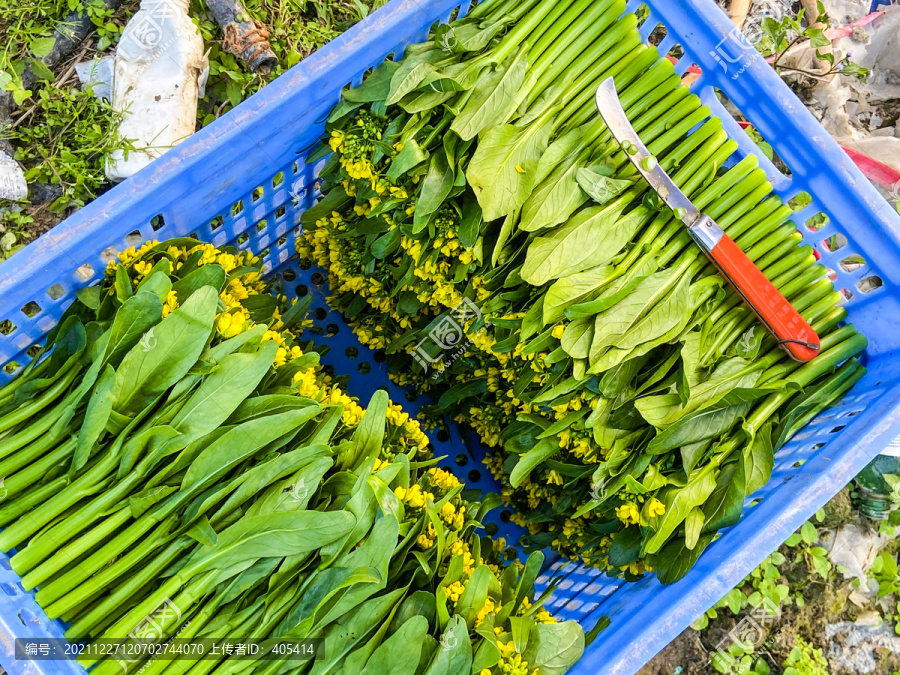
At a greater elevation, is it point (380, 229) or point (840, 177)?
point (380, 229)

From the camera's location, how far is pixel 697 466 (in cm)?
113

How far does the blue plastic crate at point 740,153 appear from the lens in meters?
1.03

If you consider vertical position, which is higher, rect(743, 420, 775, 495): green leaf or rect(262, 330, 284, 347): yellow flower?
rect(262, 330, 284, 347): yellow flower

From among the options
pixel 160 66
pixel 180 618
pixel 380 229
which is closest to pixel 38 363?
pixel 180 618

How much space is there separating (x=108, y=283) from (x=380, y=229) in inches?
17.8

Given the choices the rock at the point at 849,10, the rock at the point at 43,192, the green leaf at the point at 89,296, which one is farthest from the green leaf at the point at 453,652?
the rock at the point at 849,10

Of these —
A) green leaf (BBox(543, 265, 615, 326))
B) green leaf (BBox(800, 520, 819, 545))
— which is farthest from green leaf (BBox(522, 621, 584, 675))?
green leaf (BBox(800, 520, 819, 545))

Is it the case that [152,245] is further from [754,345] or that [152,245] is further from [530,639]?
[754,345]

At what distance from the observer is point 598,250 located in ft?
3.58

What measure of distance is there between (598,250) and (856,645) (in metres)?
1.47

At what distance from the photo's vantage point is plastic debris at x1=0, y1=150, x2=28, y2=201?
1.52m

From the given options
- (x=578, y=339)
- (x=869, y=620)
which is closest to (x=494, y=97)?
(x=578, y=339)

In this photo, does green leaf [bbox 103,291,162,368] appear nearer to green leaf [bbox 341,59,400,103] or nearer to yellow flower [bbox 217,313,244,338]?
yellow flower [bbox 217,313,244,338]

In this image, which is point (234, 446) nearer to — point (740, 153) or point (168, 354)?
point (168, 354)
